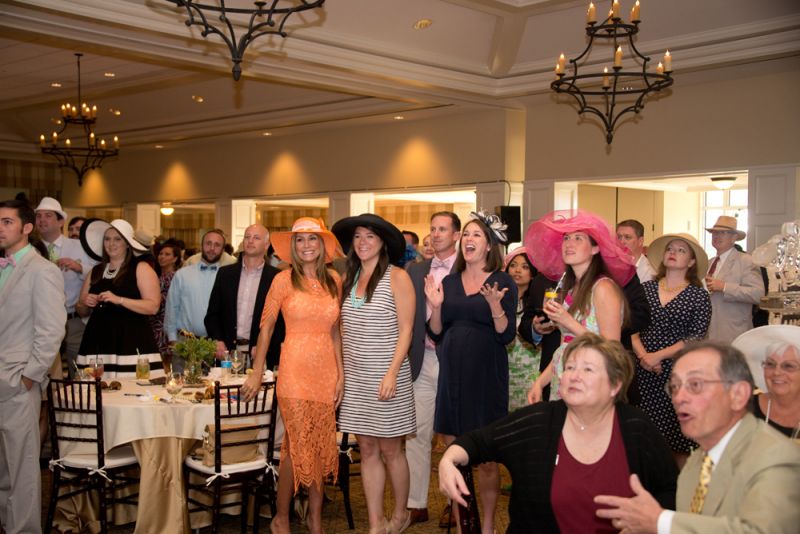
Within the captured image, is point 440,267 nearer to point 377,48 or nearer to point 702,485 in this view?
point 702,485

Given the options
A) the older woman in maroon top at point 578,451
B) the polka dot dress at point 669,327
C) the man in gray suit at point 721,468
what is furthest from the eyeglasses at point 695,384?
the polka dot dress at point 669,327

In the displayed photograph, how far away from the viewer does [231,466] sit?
4.41m

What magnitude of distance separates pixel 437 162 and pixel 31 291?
7755 millimetres

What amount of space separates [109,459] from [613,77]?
6.29 m

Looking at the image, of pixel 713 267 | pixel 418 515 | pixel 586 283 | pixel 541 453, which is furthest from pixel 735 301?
pixel 541 453

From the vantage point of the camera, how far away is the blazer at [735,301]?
21.5 feet

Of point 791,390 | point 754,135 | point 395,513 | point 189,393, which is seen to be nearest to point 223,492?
point 189,393

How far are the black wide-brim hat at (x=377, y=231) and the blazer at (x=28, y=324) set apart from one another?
144 centimetres

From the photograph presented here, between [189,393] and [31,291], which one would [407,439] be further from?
[31,291]

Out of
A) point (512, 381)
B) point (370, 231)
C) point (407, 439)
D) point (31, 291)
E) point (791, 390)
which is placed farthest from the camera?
point (512, 381)

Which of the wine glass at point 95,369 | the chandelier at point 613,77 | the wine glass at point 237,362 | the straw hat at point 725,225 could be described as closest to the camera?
Answer: the wine glass at point 95,369

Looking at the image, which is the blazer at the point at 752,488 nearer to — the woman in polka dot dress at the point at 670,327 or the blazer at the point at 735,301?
the woman in polka dot dress at the point at 670,327

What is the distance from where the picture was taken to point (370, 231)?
448 cm

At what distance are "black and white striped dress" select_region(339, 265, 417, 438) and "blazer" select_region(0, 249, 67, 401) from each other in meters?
1.44
